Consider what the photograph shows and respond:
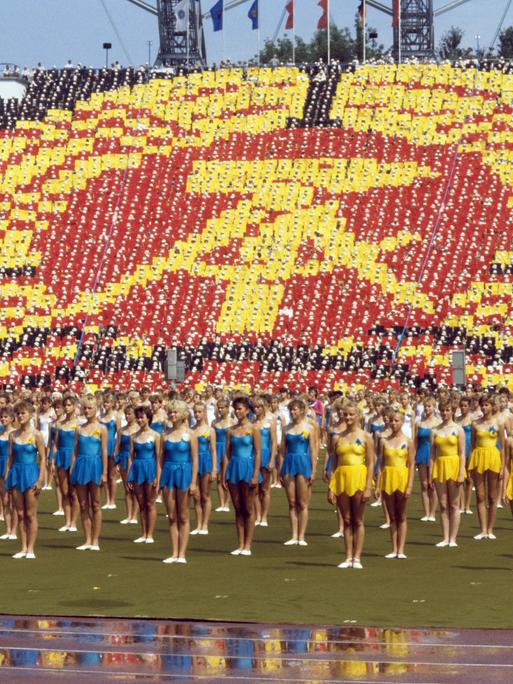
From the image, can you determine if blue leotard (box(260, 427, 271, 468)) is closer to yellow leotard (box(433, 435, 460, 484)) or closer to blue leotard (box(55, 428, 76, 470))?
blue leotard (box(55, 428, 76, 470))

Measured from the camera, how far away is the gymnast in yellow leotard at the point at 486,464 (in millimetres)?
20422

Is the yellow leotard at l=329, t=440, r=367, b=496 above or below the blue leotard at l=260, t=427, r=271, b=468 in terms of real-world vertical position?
below

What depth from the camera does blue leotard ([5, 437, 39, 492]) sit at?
718 inches

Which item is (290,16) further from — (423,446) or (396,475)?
(396,475)

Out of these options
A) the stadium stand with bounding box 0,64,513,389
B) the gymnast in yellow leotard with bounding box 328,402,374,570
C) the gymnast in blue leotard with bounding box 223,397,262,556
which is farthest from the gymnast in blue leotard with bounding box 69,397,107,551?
the stadium stand with bounding box 0,64,513,389

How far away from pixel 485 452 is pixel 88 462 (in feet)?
16.3

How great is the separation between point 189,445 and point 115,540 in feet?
9.87

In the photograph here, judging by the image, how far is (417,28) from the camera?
64625 millimetres

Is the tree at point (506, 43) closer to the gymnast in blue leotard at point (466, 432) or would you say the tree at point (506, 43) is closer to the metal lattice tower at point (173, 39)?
the metal lattice tower at point (173, 39)

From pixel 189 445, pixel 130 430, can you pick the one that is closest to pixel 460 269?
pixel 130 430

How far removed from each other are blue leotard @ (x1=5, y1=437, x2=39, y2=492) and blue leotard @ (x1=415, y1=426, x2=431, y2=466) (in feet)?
21.0

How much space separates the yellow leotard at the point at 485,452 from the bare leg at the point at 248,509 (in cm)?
334

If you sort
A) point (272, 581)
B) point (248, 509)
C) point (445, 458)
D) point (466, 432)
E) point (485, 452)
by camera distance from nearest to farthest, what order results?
point (272, 581)
point (248, 509)
point (445, 458)
point (485, 452)
point (466, 432)

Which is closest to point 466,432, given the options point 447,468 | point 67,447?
point 447,468
